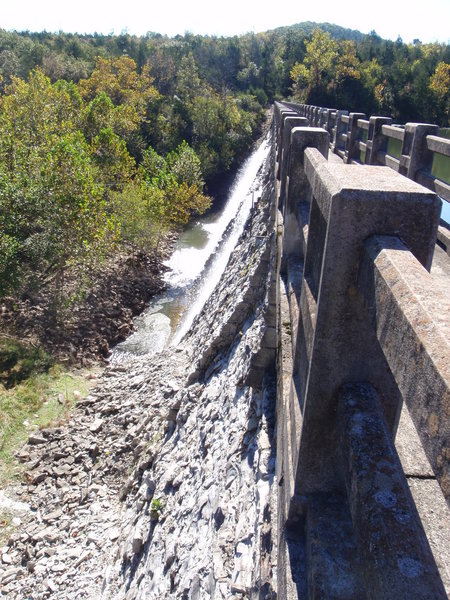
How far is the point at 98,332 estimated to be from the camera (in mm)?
18078

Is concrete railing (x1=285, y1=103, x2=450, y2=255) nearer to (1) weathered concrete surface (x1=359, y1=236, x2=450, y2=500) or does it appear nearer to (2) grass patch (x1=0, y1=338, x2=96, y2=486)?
(1) weathered concrete surface (x1=359, y1=236, x2=450, y2=500)

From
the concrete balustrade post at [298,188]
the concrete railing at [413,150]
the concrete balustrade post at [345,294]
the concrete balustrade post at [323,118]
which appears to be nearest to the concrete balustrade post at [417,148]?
the concrete railing at [413,150]

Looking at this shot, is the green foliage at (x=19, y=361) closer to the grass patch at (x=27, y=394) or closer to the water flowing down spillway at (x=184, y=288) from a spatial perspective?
the grass patch at (x=27, y=394)

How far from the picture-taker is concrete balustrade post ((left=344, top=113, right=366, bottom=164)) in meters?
8.36

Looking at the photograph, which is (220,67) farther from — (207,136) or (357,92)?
(207,136)

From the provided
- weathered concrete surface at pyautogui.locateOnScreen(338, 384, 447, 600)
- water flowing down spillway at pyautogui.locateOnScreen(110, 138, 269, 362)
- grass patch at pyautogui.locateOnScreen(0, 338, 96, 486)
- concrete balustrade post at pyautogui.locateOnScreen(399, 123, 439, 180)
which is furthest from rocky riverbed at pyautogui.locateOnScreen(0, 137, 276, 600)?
water flowing down spillway at pyautogui.locateOnScreen(110, 138, 269, 362)

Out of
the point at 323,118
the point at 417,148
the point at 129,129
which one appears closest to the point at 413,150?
the point at 417,148

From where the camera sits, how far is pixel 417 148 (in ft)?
18.0

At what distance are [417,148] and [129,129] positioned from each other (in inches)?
1349

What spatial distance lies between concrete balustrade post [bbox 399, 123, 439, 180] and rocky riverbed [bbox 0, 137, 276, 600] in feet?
7.76

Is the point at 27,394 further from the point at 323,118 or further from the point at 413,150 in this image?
the point at 413,150

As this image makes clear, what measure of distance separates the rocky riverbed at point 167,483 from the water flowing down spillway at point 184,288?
3.79m

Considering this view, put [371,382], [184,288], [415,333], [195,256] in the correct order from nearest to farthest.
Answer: [415,333] < [371,382] < [184,288] < [195,256]

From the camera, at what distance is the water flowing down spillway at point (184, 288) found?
17781 millimetres
